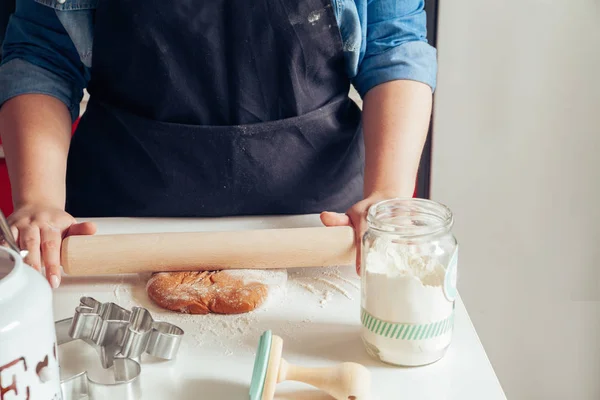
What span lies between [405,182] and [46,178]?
47cm

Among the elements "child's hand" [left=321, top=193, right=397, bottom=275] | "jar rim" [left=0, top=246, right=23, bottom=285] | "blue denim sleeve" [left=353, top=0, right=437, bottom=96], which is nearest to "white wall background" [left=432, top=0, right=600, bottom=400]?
"blue denim sleeve" [left=353, top=0, right=437, bottom=96]

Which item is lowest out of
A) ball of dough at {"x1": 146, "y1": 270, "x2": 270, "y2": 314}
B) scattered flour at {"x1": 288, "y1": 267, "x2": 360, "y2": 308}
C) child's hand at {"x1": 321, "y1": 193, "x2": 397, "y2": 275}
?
scattered flour at {"x1": 288, "y1": 267, "x2": 360, "y2": 308}

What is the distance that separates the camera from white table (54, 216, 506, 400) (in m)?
0.55

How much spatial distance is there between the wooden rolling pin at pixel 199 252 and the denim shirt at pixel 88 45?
0.30 meters

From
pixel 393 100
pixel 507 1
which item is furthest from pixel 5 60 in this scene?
pixel 507 1

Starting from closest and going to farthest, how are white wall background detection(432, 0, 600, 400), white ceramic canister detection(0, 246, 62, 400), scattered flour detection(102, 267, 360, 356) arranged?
1. white ceramic canister detection(0, 246, 62, 400)
2. scattered flour detection(102, 267, 360, 356)
3. white wall background detection(432, 0, 600, 400)

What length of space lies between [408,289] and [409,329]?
3 centimetres

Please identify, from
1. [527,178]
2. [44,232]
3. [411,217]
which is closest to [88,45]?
[44,232]

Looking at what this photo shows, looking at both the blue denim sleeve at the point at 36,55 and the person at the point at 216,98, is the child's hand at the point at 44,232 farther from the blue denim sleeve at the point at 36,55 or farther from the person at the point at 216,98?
the blue denim sleeve at the point at 36,55

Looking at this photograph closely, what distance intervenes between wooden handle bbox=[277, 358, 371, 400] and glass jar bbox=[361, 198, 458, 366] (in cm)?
5

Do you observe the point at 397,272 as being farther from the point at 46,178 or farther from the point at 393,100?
the point at 46,178

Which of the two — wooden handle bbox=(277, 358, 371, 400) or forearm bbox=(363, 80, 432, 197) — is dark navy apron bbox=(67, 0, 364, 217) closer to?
forearm bbox=(363, 80, 432, 197)

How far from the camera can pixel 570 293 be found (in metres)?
1.58

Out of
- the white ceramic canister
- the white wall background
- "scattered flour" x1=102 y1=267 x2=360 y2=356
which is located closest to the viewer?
the white ceramic canister
